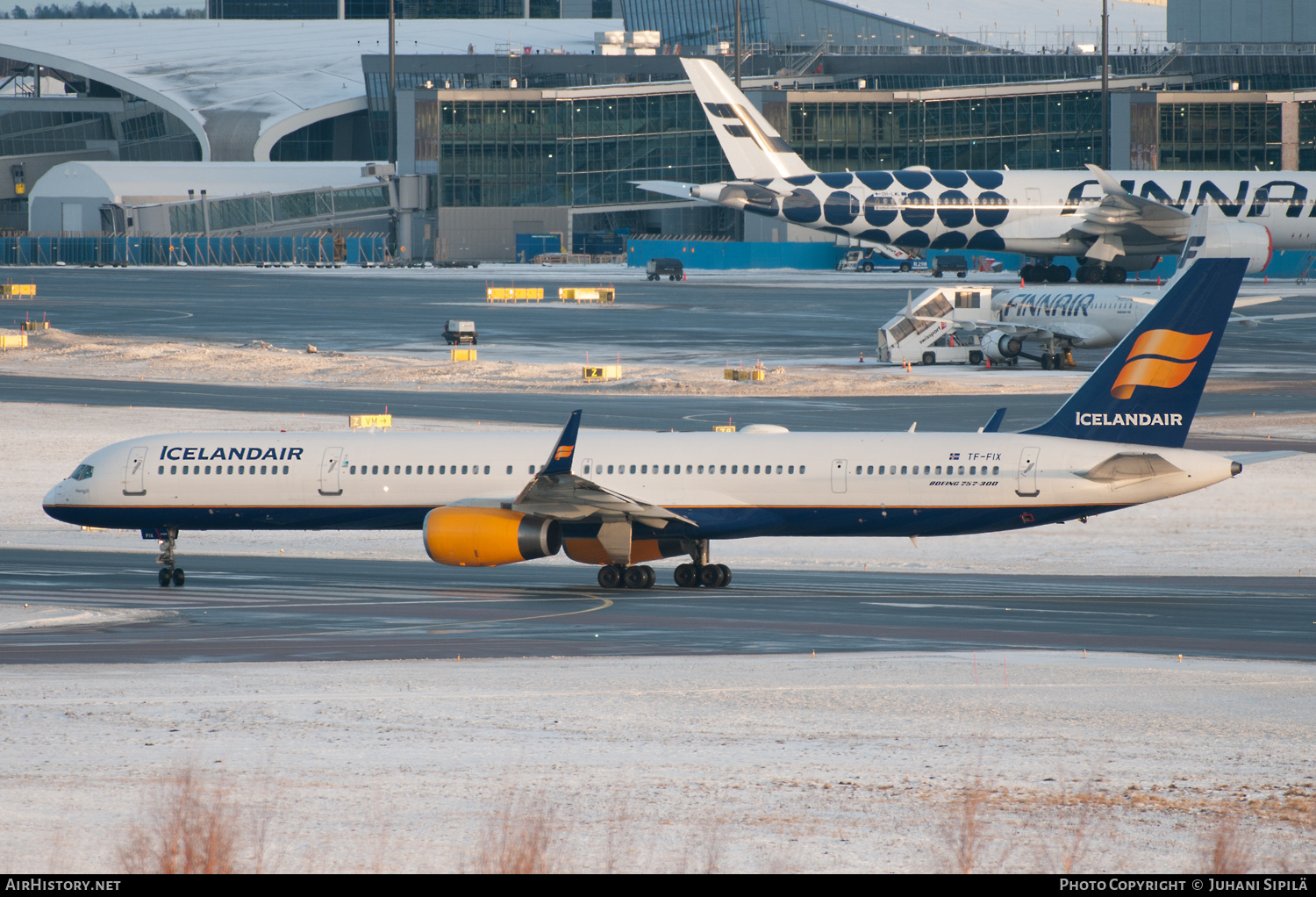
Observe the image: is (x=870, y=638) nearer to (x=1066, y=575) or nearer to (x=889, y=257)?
(x=1066, y=575)

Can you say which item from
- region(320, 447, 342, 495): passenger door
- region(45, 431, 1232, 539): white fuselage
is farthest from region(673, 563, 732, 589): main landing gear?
region(320, 447, 342, 495): passenger door

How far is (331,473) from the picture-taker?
115ft

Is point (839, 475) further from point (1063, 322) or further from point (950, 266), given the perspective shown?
point (950, 266)

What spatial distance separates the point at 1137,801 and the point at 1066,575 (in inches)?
821

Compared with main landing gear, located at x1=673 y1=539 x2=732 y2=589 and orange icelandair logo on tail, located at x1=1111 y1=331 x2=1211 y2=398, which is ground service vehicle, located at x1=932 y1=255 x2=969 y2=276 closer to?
orange icelandair logo on tail, located at x1=1111 y1=331 x2=1211 y2=398

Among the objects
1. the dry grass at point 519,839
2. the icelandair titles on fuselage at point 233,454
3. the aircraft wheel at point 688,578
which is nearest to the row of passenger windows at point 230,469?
the icelandair titles on fuselage at point 233,454

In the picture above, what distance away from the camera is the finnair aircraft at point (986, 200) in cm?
9900

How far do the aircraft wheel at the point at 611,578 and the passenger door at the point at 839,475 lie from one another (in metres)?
4.92

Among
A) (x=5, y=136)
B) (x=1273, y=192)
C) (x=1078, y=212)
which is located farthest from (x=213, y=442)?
(x=5, y=136)

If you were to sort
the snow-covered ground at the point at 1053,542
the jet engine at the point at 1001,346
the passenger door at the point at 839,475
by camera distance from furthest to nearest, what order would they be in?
the jet engine at the point at 1001,346, the snow-covered ground at the point at 1053,542, the passenger door at the point at 839,475

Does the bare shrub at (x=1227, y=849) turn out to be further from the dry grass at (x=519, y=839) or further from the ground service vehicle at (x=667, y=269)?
the ground service vehicle at (x=667, y=269)

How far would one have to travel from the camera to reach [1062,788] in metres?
16.6

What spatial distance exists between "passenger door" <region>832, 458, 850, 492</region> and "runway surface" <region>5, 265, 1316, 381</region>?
Result: 41.2 m

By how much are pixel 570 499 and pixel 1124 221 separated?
7392cm
